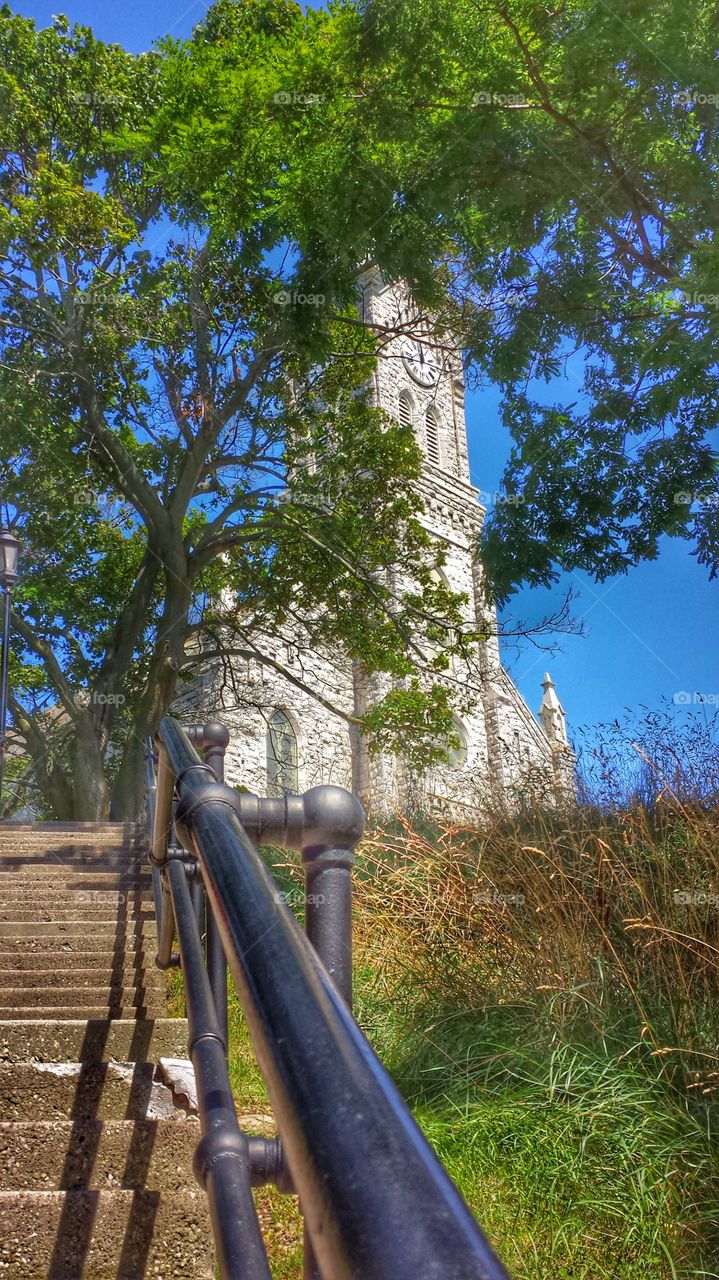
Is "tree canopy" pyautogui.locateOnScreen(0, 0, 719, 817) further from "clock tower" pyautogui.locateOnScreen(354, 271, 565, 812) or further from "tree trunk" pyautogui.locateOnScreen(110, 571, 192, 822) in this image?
"clock tower" pyautogui.locateOnScreen(354, 271, 565, 812)

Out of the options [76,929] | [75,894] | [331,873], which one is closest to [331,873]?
[331,873]

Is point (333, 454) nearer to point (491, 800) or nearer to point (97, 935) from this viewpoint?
point (491, 800)

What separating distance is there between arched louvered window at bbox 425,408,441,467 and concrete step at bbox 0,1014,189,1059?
24863 mm

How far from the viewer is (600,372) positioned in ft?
29.9

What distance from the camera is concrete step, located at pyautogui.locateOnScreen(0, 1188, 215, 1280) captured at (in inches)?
76.2


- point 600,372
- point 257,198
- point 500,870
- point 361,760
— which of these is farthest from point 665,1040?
point 361,760

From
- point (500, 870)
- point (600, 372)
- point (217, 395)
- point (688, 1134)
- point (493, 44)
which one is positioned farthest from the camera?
point (217, 395)

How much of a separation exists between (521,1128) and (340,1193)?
336 cm

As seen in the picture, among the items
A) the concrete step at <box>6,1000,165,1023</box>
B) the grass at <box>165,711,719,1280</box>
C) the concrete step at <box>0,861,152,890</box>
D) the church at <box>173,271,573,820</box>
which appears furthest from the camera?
the church at <box>173,271,573,820</box>

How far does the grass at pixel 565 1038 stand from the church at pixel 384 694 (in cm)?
574

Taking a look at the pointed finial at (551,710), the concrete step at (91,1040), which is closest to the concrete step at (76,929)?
the concrete step at (91,1040)

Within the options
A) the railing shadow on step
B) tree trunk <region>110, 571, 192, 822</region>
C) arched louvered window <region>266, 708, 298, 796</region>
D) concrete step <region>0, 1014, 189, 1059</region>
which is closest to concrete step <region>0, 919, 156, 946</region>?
concrete step <region>0, 1014, 189, 1059</region>

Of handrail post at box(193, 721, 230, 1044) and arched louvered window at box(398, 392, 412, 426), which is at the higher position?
arched louvered window at box(398, 392, 412, 426)

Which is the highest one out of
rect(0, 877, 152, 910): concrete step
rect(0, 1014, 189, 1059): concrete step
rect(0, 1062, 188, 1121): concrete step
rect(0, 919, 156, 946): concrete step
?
rect(0, 877, 152, 910): concrete step
